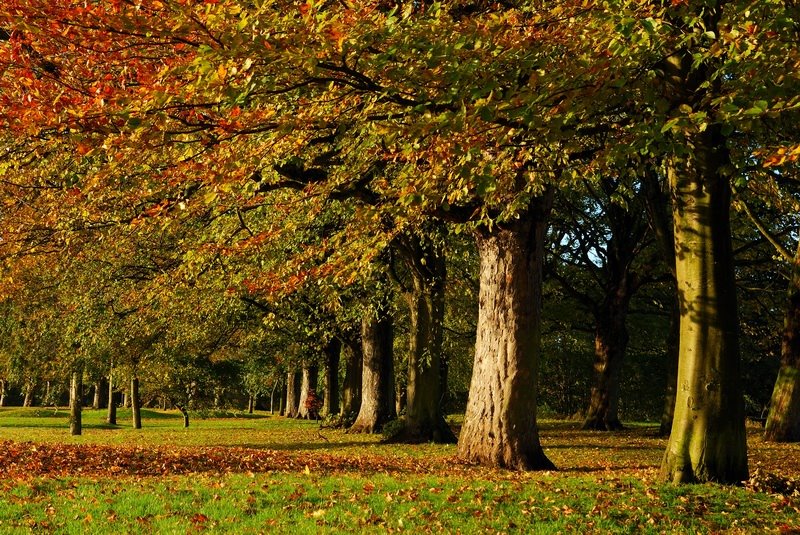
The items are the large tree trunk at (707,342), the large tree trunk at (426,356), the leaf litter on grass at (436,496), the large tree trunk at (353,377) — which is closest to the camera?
the leaf litter on grass at (436,496)

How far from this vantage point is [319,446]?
71.3 ft

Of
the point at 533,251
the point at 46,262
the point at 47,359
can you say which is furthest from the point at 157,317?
the point at 533,251

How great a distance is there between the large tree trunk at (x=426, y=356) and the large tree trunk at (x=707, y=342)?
32.7 feet

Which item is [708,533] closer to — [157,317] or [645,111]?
[645,111]

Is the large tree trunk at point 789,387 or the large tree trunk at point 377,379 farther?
the large tree trunk at point 377,379

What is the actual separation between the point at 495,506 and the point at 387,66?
5295 mm

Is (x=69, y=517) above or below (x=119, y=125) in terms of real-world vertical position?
below

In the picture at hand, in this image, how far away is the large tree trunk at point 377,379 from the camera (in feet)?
83.0

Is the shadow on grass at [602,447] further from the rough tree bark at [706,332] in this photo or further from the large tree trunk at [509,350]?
the rough tree bark at [706,332]

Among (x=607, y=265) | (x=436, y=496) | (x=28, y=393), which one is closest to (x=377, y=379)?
(x=607, y=265)

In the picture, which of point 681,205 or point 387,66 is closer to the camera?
point 387,66

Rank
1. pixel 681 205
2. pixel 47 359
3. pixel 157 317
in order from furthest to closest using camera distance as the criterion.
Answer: pixel 47 359
pixel 157 317
pixel 681 205

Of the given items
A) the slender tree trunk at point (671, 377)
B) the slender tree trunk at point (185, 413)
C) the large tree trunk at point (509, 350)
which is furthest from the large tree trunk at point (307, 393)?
the large tree trunk at point (509, 350)

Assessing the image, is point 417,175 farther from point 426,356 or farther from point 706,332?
point 426,356
